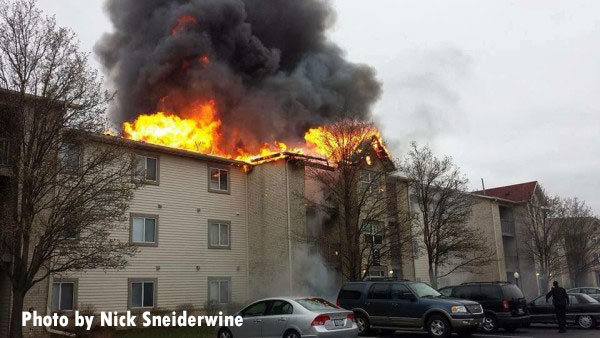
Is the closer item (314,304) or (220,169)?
(314,304)

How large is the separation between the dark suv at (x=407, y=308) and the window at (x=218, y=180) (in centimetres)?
1060

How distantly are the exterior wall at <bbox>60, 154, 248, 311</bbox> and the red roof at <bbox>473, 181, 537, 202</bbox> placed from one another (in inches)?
1043

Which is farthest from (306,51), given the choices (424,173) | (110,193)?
(110,193)

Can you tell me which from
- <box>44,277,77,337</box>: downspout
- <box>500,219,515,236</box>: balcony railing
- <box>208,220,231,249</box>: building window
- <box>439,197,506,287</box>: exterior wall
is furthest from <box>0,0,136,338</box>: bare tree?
<box>500,219,515,236</box>: balcony railing

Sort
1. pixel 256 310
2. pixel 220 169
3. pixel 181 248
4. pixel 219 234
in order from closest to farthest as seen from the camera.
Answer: pixel 256 310
pixel 181 248
pixel 219 234
pixel 220 169

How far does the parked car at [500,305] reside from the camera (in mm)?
17250

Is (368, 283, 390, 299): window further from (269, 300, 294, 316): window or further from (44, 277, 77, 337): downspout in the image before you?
(44, 277, 77, 337): downspout

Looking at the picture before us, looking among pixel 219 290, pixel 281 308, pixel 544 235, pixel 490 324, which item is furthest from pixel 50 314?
pixel 544 235

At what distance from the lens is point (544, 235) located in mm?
37469

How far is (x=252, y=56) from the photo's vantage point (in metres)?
→ 39.0

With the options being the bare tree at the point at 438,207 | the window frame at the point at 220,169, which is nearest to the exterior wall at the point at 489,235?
the bare tree at the point at 438,207

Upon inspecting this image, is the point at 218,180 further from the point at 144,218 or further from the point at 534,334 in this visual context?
the point at 534,334

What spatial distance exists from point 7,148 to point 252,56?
1024 inches

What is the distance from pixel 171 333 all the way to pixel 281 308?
8.23m
